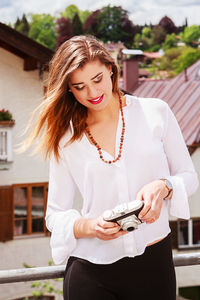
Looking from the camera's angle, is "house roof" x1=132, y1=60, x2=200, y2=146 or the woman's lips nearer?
the woman's lips

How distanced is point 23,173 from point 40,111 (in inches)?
199

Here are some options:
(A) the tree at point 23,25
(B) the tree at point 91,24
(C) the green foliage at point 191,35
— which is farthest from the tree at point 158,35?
(A) the tree at point 23,25

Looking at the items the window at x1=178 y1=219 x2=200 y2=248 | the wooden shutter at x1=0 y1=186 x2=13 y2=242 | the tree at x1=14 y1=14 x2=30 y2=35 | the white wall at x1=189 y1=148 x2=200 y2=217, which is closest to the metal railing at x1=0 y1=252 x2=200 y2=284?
the wooden shutter at x1=0 y1=186 x2=13 y2=242

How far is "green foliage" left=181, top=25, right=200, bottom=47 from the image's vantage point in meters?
17.3

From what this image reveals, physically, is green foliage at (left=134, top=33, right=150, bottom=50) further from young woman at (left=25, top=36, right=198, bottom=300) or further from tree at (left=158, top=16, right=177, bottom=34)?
young woman at (left=25, top=36, right=198, bottom=300)

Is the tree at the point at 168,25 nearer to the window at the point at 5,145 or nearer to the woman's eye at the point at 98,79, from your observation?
the window at the point at 5,145

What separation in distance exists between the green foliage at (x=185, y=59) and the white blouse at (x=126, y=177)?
15.0 metres

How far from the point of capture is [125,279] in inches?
22.5

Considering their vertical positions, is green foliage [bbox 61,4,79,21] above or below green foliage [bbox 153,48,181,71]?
above

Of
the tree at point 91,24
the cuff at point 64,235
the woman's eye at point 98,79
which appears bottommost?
the cuff at point 64,235

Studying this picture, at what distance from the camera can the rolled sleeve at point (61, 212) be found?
0.58 m

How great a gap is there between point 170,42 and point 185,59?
1713 millimetres

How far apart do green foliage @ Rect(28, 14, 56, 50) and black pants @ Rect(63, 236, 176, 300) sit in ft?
55.3

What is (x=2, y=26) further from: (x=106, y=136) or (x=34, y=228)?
(x=106, y=136)
